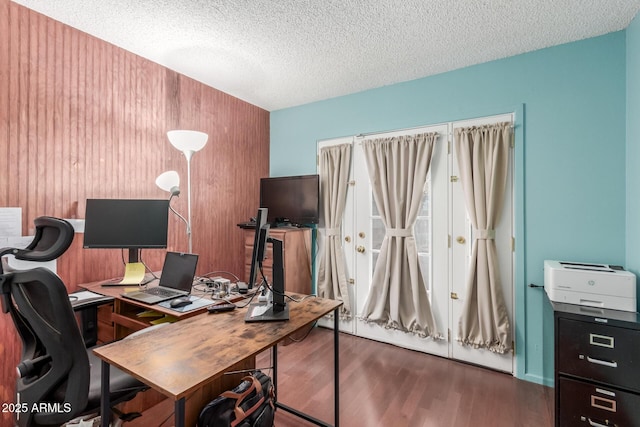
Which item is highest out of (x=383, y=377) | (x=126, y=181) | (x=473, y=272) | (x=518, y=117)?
(x=518, y=117)

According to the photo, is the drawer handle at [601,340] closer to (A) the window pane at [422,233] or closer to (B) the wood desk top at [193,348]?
(A) the window pane at [422,233]

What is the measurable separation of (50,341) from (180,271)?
91 cm

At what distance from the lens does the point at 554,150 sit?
7.86ft

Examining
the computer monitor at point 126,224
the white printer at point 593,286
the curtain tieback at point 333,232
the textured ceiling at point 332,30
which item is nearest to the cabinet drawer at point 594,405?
the white printer at point 593,286

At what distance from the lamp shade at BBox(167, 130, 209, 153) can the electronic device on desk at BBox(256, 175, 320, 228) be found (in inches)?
49.5

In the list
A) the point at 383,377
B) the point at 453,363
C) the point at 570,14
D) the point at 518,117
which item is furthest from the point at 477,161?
the point at 383,377

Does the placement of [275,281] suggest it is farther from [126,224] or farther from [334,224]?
[334,224]

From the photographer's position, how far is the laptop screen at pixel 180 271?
208 centimetres

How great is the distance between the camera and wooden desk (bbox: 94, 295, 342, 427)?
1038 mm

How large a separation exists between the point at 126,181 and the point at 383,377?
112 inches

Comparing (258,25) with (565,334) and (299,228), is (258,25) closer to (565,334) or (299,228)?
(299,228)

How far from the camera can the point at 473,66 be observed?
2.74m

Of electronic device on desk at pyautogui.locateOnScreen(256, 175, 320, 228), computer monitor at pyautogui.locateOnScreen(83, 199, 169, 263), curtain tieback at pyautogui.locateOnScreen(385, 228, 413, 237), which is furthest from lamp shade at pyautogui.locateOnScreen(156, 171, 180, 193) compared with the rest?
curtain tieback at pyautogui.locateOnScreen(385, 228, 413, 237)

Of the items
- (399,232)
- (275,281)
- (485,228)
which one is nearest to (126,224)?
(275,281)
